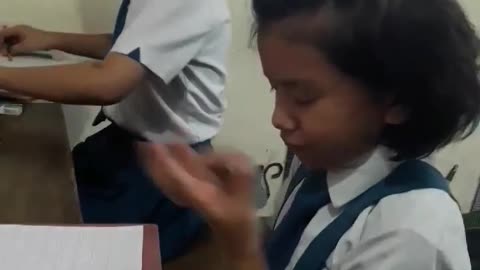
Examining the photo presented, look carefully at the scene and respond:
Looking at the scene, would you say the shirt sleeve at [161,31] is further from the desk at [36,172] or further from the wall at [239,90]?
the wall at [239,90]

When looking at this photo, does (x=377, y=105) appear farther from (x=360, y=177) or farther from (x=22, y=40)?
(x=22, y=40)

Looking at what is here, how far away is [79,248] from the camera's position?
816 mm

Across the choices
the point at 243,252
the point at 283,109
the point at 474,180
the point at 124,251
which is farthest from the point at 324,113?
the point at 474,180

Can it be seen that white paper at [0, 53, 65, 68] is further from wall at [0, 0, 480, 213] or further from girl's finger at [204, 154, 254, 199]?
girl's finger at [204, 154, 254, 199]

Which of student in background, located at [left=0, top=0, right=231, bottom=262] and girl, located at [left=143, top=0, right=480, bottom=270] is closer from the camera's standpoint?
girl, located at [left=143, top=0, right=480, bottom=270]

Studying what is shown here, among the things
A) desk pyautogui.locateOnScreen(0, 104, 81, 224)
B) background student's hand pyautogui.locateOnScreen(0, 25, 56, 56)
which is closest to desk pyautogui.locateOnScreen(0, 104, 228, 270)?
desk pyautogui.locateOnScreen(0, 104, 81, 224)

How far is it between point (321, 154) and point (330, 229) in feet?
0.26

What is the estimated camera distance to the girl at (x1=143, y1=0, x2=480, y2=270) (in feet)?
2.28

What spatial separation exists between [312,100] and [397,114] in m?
0.08

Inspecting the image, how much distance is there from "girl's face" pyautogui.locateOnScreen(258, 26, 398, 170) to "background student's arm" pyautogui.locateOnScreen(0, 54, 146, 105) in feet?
1.47

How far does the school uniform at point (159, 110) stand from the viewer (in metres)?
1.16

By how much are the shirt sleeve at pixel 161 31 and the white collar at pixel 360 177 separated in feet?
1.44

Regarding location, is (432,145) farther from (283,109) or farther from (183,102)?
(183,102)

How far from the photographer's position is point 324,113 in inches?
27.8
